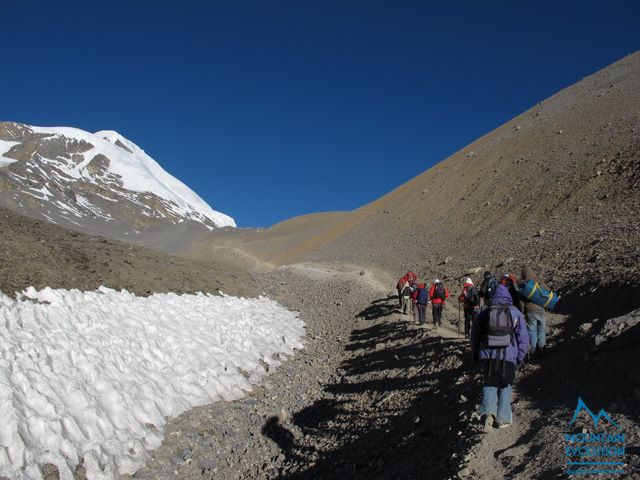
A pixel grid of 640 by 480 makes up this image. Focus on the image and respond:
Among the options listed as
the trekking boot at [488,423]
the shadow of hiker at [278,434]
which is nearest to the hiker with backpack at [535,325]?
the trekking boot at [488,423]

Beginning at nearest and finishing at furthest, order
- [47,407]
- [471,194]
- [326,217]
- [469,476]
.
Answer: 1. [469,476]
2. [47,407]
3. [471,194]
4. [326,217]

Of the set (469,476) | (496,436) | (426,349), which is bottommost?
(469,476)

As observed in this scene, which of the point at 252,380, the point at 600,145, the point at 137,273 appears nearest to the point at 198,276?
the point at 137,273

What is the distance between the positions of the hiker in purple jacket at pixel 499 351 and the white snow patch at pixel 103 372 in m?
5.72

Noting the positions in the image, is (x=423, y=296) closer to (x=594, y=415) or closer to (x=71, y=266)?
(x=594, y=415)

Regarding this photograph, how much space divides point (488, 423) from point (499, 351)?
1004 mm

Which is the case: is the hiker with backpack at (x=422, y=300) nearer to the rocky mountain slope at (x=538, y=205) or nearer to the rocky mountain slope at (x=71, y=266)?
the rocky mountain slope at (x=538, y=205)

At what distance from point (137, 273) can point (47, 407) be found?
27.7 feet

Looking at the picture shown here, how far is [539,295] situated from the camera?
9.16 meters

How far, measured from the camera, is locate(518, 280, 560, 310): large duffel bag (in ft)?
29.9

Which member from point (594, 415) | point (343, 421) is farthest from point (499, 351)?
point (343, 421)

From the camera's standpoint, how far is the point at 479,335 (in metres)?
6.64

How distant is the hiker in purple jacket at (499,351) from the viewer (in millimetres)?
6398

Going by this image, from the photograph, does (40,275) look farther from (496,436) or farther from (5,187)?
(5,187)
